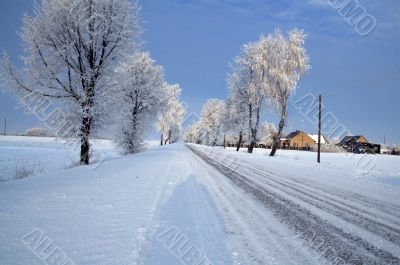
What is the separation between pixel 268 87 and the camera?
33.5m

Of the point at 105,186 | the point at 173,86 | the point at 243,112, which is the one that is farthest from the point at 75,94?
the point at 173,86

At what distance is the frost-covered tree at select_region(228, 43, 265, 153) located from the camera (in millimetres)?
38938

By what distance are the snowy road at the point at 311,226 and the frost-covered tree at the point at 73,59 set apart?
942 cm

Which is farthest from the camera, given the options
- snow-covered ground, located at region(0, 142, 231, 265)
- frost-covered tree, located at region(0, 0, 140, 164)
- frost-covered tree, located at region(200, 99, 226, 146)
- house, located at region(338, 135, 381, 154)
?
house, located at region(338, 135, 381, 154)

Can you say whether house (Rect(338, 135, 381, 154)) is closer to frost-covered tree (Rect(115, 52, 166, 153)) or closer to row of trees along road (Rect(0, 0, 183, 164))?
frost-covered tree (Rect(115, 52, 166, 153))

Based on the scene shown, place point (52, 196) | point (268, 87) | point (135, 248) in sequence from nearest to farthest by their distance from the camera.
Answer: point (135, 248), point (52, 196), point (268, 87)

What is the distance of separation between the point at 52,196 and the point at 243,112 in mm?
36437

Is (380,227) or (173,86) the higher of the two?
(173,86)

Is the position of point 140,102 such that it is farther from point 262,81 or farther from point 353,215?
point 353,215

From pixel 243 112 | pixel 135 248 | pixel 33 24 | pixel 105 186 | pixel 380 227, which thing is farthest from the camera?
pixel 243 112

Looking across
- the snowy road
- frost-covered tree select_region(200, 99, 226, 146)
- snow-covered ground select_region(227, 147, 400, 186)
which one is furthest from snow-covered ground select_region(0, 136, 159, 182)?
frost-covered tree select_region(200, 99, 226, 146)

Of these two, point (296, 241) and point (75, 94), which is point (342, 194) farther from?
point (75, 94)

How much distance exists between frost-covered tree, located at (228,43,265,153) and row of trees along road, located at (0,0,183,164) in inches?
954

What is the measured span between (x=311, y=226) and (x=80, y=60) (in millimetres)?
14262
